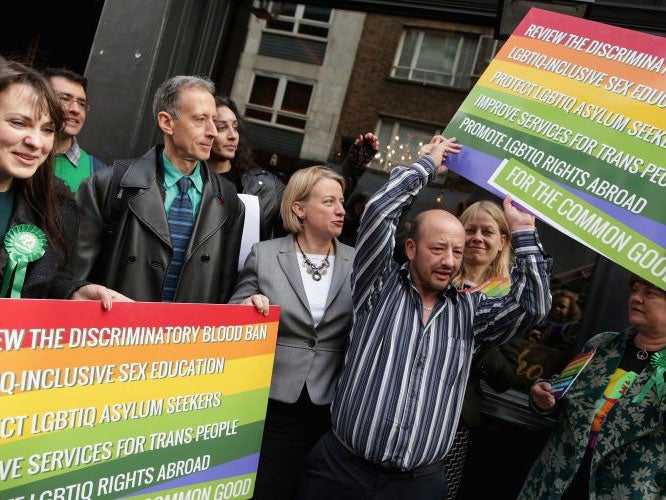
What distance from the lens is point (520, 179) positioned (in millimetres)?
2004

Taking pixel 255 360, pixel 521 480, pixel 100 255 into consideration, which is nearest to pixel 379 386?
pixel 255 360

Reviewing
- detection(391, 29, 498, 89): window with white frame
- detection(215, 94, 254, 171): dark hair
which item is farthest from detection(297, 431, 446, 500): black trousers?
detection(391, 29, 498, 89): window with white frame

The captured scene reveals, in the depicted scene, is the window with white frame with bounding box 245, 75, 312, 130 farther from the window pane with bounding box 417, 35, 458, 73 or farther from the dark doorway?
the dark doorway

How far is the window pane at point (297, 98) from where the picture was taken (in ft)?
13.5

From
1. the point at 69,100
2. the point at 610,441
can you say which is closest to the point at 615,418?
the point at 610,441

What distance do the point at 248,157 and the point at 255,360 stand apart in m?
1.55

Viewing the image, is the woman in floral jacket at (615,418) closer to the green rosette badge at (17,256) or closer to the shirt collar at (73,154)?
the green rosette badge at (17,256)

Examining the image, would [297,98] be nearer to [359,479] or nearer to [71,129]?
[71,129]

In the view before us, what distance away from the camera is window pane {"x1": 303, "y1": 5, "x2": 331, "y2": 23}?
4176 mm

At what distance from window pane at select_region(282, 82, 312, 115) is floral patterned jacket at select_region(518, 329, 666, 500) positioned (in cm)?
256

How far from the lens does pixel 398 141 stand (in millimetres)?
4129

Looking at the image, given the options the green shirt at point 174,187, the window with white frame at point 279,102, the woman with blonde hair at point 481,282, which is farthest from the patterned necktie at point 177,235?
the window with white frame at point 279,102

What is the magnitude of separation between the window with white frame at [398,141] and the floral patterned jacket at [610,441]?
204 cm

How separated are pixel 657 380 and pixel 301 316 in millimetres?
1319
